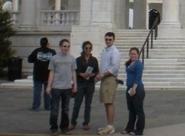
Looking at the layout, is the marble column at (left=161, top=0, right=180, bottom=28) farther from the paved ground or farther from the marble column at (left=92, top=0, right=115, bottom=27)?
the paved ground

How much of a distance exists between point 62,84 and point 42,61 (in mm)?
3901

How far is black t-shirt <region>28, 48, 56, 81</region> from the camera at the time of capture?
17188 mm

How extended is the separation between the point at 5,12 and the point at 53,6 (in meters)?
22.3

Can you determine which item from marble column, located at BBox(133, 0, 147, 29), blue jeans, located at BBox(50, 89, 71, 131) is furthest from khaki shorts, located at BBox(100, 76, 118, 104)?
marble column, located at BBox(133, 0, 147, 29)

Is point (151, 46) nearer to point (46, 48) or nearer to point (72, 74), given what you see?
point (46, 48)

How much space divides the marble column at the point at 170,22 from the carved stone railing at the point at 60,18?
224 inches

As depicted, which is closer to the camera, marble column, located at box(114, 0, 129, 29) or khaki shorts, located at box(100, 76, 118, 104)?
khaki shorts, located at box(100, 76, 118, 104)

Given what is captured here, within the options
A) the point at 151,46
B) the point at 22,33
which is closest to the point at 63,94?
the point at 151,46

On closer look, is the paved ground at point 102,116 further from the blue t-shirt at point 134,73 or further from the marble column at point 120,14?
the marble column at point 120,14

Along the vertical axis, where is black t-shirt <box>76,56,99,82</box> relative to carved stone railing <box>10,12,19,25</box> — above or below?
below

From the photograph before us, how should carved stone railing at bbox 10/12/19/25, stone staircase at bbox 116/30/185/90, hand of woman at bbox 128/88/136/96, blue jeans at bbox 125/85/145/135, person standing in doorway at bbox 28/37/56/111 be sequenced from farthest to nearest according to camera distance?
carved stone railing at bbox 10/12/19/25
stone staircase at bbox 116/30/185/90
person standing in doorway at bbox 28/37/56/111
blue jeans at bbox 125/85/145/135
hand of woman at bbox 128/88/136/96

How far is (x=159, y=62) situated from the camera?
26234 millimetres

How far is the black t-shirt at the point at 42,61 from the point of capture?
17188 millimetres

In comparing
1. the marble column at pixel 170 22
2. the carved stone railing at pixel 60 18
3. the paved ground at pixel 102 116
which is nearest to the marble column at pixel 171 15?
the marble column at pixel 170 22
